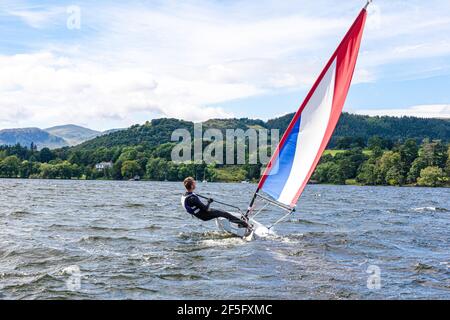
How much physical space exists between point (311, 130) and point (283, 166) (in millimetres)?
1594

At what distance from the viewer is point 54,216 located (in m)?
30.8

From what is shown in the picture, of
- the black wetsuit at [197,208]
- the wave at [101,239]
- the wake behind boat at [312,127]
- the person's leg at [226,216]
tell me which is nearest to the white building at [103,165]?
the wave at [101,239]

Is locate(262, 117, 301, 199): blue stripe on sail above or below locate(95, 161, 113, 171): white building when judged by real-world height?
above

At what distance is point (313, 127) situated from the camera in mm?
17094

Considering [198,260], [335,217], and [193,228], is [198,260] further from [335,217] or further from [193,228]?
[335,217]

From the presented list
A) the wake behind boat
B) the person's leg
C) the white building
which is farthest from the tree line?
the wake behind boat

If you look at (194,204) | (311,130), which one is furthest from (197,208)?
(311,130)

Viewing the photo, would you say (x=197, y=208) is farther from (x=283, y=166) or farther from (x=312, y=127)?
(x=312, y=127)

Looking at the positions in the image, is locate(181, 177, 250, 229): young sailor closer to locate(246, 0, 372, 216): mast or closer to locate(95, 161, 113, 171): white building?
locate(246, 0, 372, 216): mast

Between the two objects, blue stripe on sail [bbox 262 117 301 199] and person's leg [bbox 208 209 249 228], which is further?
person's leg [bbox 208 209 249 228]

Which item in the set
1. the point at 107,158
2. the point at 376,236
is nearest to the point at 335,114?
the point at 376,236

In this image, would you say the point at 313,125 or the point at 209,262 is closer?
the point at 209,262

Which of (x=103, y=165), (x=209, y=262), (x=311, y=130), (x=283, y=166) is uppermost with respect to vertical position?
(x=311, y=130)

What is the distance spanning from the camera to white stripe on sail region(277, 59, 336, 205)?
16719mm
